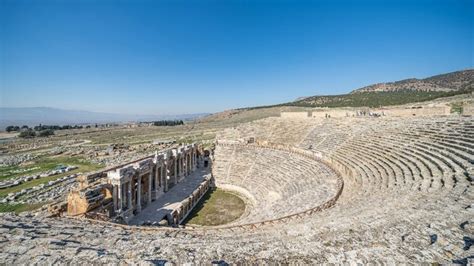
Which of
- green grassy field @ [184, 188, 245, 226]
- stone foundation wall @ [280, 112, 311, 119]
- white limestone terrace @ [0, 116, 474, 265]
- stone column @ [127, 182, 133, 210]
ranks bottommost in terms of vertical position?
green grassy field @ [184, 188, 245, 226]

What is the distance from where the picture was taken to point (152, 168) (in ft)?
78.5

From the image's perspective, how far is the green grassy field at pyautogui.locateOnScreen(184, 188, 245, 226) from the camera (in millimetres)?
21117

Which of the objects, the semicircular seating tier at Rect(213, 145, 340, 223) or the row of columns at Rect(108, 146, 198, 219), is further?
→ the row of columns at Rect(108, 146, 198, 219)

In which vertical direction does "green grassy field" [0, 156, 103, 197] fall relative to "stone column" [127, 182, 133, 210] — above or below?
below

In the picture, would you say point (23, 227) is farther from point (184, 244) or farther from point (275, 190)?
point (275, 190)

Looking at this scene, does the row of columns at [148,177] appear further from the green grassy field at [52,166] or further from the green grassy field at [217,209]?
the green grassy field at [52,166]

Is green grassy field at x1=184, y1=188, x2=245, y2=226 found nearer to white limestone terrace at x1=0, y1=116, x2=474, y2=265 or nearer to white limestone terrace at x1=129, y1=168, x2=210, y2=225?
white limestone terrace at x1=129, y1=168, x2=210, y2=225

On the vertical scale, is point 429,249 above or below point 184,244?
above

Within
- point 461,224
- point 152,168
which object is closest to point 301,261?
point 461,224

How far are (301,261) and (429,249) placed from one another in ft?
8.48

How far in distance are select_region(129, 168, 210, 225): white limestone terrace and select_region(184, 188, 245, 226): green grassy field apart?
5.04ft

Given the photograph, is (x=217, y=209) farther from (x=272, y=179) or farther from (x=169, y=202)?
(x=272, y=179)

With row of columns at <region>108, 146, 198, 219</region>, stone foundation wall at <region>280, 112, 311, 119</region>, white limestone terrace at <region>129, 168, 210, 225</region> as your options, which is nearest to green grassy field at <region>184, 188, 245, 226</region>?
white limestone terrace at <region>129, 168, 210, 225</region>

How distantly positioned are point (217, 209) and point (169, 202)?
4193mm
